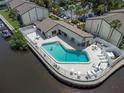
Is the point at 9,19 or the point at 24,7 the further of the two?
the point at 9,19

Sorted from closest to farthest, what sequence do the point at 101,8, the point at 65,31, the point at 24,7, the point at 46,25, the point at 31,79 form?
1. the point at 31,79
2. the point at 65,31
3. the point at 46,25
4. the point at 101,8
5. the point at 24,7

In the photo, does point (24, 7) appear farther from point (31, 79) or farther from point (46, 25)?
point (31, 79)

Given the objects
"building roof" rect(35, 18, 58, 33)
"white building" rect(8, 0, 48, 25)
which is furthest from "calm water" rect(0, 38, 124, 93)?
"white building" rect(8, 0, 48, 25)

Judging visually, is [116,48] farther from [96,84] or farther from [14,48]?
[14,48]

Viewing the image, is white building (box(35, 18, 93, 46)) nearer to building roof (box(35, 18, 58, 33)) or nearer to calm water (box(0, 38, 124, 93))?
building roof (box(35, 18, 58, 33))

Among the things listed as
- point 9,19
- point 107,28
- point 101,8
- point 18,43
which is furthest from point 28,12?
point 107,28

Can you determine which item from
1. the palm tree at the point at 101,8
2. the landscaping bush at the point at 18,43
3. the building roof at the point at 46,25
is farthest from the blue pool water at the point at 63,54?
the palm tree at the point at 101,8

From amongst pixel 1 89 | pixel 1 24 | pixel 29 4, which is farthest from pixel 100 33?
pixel 1 24
